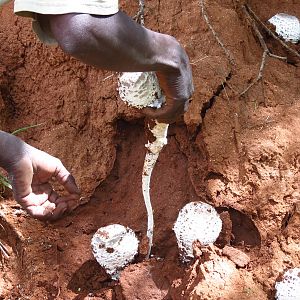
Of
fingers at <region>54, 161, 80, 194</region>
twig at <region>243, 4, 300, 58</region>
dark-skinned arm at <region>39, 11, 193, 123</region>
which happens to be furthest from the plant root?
dark-skinned arm at <region>39, 11, 193, 123</region>

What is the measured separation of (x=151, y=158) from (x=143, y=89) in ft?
1.42

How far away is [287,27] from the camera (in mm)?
3020

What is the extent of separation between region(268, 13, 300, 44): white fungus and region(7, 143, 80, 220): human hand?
142 centimetres

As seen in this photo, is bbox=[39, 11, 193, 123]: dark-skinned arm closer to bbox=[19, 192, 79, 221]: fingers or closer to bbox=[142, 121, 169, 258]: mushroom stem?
bbox=[142, 121, 169, 258]: mushroom stem

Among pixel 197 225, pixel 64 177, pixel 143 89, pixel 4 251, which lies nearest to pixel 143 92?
pixel 143 89

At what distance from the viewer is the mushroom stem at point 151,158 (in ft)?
7.80

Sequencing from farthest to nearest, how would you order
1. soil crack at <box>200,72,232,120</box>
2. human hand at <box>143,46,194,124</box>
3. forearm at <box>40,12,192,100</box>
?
soil crack at <box>200,72,232,120</box> < human hand at <box>143,46,194,124</box> < forearm at <box>40,12,192,100</box>

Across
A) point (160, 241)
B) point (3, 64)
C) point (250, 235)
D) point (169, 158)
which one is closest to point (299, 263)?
point (250, 235)

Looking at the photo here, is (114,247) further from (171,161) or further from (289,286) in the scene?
(289,286)

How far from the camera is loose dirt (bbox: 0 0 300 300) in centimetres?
243

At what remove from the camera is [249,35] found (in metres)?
3.03

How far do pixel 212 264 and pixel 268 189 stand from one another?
0.44 metres

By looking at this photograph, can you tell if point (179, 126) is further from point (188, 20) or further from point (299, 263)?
point (299, 263)

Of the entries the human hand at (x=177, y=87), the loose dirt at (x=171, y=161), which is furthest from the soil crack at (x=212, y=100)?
the human hand at (x=177, y=87)
